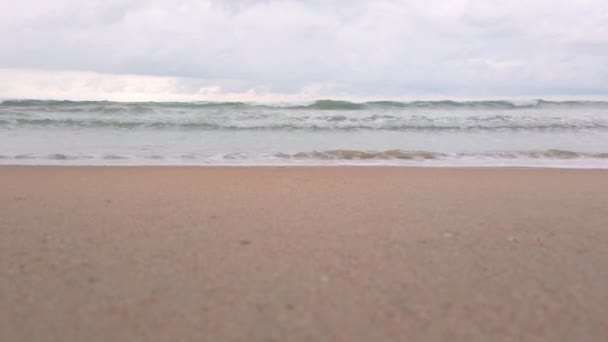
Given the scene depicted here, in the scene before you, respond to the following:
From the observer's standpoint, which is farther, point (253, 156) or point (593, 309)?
point (253, 156)

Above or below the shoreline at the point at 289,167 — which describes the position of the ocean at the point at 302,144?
above

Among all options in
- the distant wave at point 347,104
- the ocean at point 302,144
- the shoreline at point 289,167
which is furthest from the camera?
the distant wave at point 347,104

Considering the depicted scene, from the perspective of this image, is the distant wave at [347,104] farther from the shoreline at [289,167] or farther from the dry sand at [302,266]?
the dry sand at [302,266]

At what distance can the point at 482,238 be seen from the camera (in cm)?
250

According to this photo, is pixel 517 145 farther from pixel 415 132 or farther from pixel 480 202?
pixel 480 202

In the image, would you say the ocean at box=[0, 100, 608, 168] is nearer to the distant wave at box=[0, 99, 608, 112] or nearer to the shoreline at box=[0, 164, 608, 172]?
the shoreline at box=[0, 164, 608, 172]

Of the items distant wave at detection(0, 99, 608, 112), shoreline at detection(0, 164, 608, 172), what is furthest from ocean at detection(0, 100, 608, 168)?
distant wave at detection(0, 99, 608, 112)

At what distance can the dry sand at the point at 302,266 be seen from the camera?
1540mm

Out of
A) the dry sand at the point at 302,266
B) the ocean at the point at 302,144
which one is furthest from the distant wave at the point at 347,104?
the dry sand at the point at 302,266

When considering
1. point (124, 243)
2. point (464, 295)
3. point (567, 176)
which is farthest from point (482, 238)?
point (567, 176)

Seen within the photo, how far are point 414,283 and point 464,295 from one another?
206 millimetres

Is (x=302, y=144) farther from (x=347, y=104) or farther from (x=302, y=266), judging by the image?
(x=347, y=104)

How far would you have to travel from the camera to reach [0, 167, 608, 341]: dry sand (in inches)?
60.6

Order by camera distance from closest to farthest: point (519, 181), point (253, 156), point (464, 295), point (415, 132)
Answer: point (464, 295) → point (519, 181) → point (253, 156) → point (415, 132)
